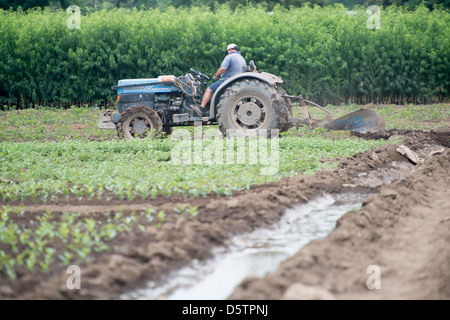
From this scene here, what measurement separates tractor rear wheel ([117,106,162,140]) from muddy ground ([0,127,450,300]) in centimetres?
477

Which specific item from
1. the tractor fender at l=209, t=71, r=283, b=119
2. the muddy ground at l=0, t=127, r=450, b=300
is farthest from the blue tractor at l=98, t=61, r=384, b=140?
the muddy ground at l=0, t=127, r=450, b=300

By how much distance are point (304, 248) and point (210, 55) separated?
15.0 meters

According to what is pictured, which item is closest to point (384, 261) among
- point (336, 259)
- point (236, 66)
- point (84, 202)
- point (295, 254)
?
point (336, 259)

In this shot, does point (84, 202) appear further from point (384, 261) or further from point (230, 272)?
point (384, 261)

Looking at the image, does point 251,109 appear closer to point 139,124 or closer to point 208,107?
point 208,107

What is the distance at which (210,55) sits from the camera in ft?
63.7

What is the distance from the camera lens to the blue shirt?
1181 cm

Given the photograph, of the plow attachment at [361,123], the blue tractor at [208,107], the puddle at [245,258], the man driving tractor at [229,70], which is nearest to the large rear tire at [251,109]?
the blue tractor at [208,107]

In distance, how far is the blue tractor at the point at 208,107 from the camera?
11.6 metres

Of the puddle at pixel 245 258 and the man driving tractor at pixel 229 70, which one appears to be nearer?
the puddle at pixel 245 258

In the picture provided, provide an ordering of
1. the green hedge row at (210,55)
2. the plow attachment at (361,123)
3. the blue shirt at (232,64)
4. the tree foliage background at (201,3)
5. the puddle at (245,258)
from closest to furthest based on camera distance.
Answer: the puddle at (245,258)
the blue shirt at (232,64)
the plow attachment at (361,123)
the green hedge row at (210,55)
the tree foliage background at (201,3)

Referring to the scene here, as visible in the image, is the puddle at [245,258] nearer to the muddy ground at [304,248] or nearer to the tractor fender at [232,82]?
the muddy ground at [304,248]

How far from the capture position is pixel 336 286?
4270 mm

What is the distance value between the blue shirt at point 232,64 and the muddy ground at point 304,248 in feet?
14.8
